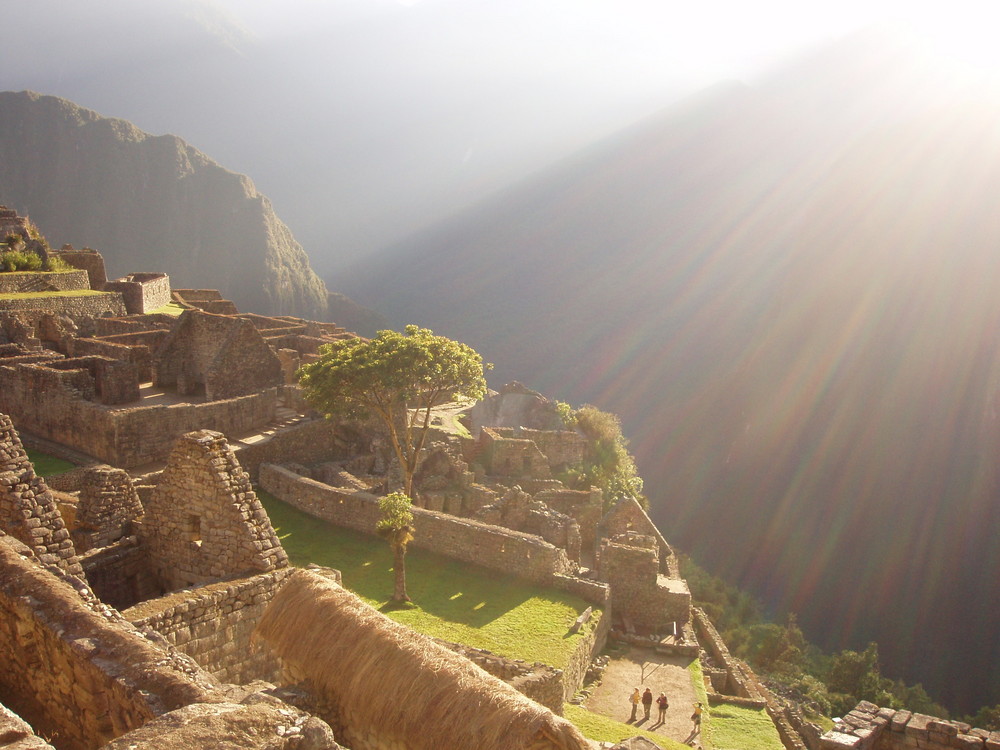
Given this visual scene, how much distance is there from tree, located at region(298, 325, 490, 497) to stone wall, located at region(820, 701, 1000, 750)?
1078cm

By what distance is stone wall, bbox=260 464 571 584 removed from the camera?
14633 millimetres

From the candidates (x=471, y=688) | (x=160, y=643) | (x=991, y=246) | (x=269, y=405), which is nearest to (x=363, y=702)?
(x=471, y=688)

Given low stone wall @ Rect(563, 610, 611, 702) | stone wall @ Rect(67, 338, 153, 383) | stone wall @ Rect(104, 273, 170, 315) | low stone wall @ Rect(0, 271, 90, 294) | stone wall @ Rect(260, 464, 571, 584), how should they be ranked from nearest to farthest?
low stone wall @ Rect(563, 610, 611, 702) → stone wall @ Rect(260, 464, 571, 584) → stone wall @ Rect(67, 338, 153, 383) → low stone wall @ Rect(0, 271, 90, 294) → stone wall @ Rect(104, 273, 170, 315)

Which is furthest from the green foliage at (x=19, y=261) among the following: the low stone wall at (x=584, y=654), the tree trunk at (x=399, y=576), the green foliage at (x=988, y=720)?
the green foliage at (x=988, y=720)

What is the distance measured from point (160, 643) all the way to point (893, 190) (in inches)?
7149

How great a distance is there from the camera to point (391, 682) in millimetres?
4855

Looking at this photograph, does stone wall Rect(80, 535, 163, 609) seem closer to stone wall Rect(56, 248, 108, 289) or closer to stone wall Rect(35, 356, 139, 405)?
stone wall Rect(35, 356, 139, 405)

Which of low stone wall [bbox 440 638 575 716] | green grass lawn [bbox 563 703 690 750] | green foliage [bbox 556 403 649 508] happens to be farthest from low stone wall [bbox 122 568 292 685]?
green foliage [bbox 556 403 649 508]

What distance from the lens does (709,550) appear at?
2790 inches

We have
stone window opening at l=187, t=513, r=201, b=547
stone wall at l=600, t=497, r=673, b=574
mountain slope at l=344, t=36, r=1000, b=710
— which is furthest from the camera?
mountain slope at l=344, t=36, r=1000, b=710

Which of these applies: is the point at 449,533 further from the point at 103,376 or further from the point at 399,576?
the point at 103,376

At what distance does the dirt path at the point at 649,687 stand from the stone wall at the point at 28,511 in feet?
30.8

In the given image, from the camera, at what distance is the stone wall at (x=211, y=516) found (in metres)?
6.93

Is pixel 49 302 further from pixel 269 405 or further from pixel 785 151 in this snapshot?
pixel 785 151
